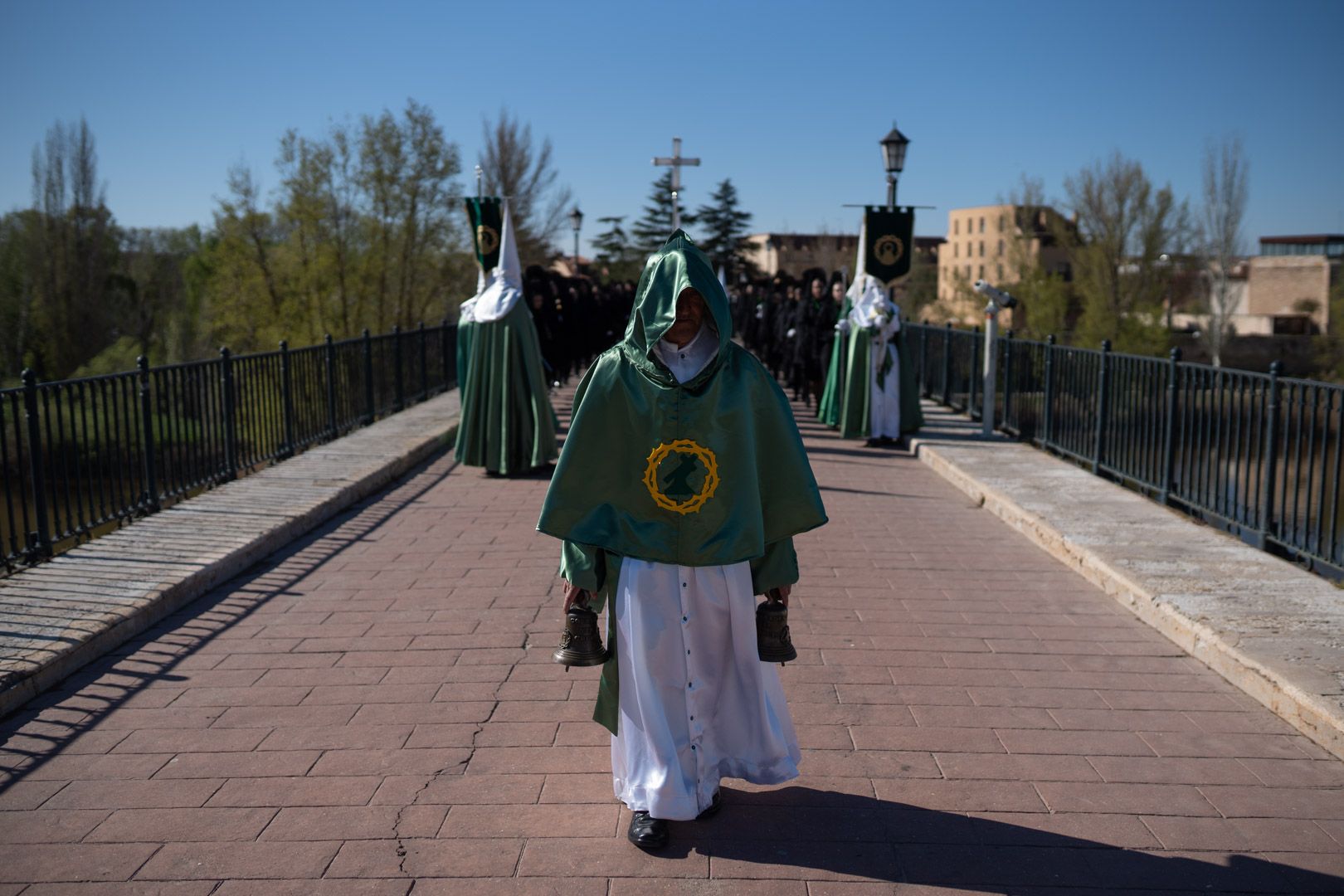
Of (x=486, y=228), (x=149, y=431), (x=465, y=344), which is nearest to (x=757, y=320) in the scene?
(x=486, y=228)

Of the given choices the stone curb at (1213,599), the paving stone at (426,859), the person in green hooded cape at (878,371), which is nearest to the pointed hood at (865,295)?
the person in green hooded cape at (878,371)

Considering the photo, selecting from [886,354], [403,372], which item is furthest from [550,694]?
[403,372]

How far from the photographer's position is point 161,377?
937cm

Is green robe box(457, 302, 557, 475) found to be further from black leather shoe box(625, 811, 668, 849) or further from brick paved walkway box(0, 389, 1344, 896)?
black leather shoe box(625, 811, 668, 849)

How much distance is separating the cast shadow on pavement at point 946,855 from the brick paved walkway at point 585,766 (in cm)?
1

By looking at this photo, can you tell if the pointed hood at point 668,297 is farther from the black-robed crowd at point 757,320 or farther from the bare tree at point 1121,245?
the bare tree at point 1121,245

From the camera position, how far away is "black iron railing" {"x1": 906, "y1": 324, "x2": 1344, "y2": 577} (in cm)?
710

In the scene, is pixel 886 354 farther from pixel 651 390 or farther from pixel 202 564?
pixel 651 390

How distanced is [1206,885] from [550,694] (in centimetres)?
272

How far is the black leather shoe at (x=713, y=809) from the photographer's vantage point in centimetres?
386

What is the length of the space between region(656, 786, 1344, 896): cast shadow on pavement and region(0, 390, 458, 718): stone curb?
3.23 m

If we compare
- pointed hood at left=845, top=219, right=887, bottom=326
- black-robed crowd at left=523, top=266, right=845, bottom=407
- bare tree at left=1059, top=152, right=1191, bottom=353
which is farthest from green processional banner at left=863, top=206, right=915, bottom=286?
bare tree at left=1059, top=152, right=1191, bottom=353

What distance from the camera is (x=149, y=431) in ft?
28.5

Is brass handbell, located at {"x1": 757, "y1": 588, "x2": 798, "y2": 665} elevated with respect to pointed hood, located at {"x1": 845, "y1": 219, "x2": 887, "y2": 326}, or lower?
lower
